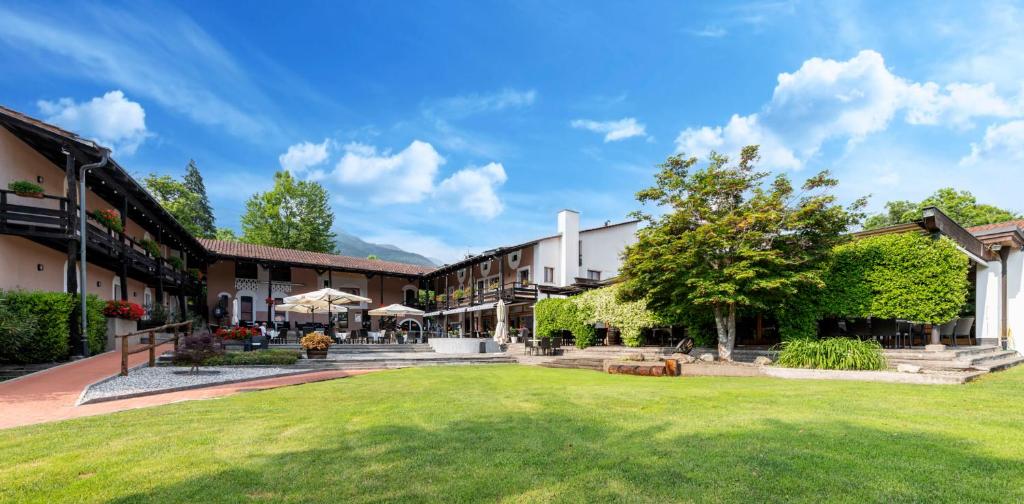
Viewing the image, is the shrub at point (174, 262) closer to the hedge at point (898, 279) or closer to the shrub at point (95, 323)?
the shrub at point (95, 323)

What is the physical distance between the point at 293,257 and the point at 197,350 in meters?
21.4

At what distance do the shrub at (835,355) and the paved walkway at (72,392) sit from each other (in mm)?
10163

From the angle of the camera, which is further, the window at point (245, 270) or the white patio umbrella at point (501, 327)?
the window at point (245, 270)

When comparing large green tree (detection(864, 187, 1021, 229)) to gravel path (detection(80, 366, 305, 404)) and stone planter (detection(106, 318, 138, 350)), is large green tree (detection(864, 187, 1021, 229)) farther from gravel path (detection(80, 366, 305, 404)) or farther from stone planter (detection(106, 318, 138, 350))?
stone planter (detection(106, 318, 138, 350))

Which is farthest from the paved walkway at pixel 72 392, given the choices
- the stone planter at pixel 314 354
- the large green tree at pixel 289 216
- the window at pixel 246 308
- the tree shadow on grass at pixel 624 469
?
the large green tree at pixel 289 216

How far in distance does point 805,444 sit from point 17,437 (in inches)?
299

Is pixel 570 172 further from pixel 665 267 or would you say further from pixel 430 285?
pixel 430 285

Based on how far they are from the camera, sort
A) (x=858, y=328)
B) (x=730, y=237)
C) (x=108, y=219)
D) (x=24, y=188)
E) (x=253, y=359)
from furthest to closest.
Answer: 1. (x=858, y=328)
2. (x=108, y=219)
3. (x=730, y=237)
4. (x=253, y=359)
5. (x=24, y=188)

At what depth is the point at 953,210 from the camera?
31.8 metres

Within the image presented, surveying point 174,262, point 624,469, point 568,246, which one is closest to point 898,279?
point 624,469

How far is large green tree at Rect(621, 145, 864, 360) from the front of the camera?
42.7ft

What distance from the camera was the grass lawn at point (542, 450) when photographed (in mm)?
3270

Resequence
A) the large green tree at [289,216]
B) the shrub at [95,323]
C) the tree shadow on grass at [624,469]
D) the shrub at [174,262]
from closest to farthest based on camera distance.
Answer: the tree shadow on grass at [624,469]
the shrub at [95,323]
the shrub at [174,262]
the large green tree at [289,216]

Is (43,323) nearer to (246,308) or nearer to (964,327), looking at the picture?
(246,308)
